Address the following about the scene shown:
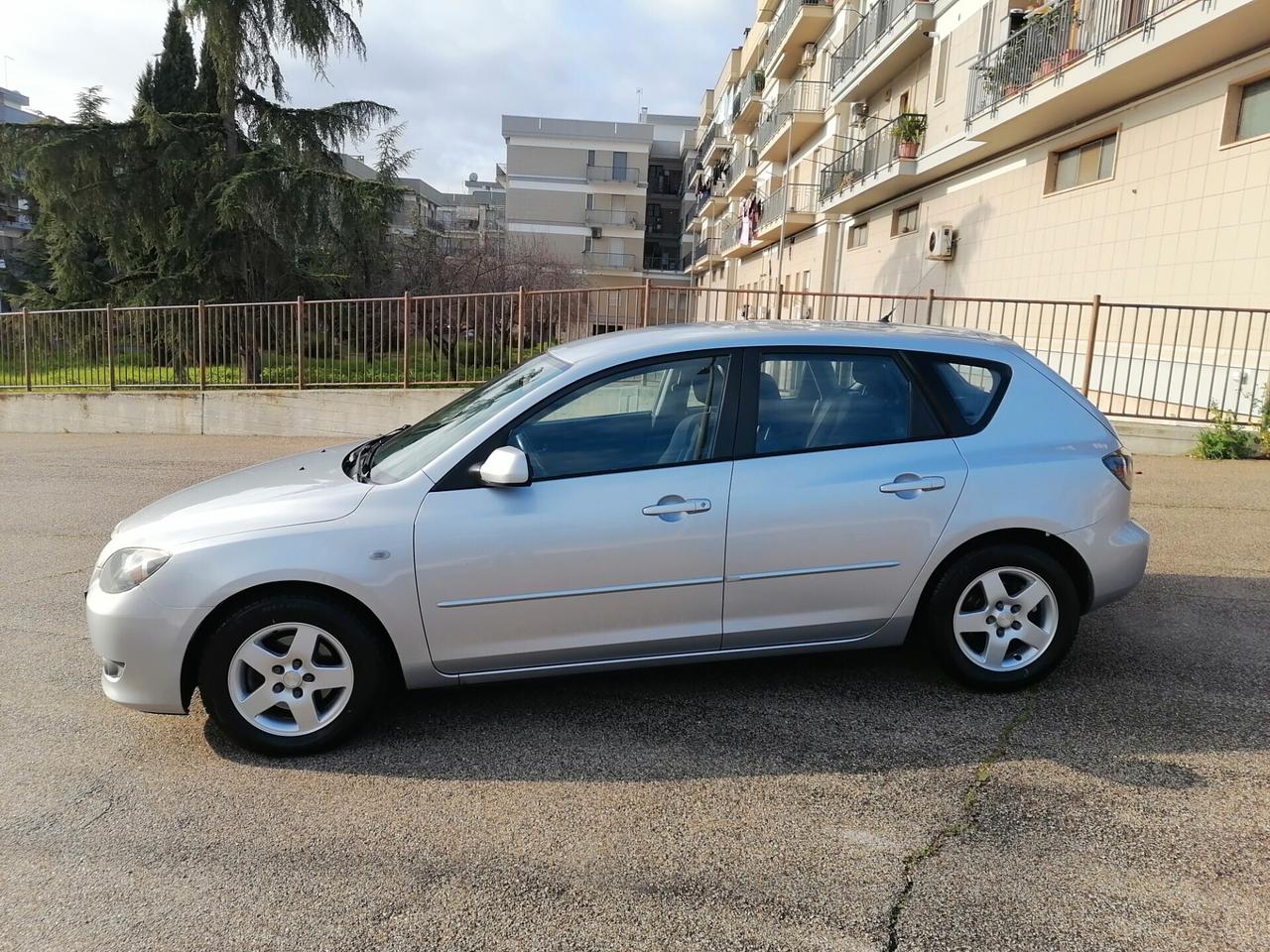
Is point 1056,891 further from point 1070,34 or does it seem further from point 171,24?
point 171,24

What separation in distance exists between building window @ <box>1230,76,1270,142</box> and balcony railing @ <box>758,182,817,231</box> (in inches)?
742

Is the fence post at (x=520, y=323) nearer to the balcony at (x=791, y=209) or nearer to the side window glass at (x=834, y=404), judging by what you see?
the side window glass at (x=834, y=404)

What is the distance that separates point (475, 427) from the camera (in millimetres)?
3531

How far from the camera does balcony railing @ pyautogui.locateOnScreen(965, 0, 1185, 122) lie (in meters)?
13.1

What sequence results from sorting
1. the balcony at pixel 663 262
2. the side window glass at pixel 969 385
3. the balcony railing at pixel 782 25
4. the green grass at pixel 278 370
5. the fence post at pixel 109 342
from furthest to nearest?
the balcony at pixel 663 262, the balcony railing at pixel 782 25, the fence post at pixel 109 342, the green grass at pixel 278 370, the side window glass at pixel 969 385

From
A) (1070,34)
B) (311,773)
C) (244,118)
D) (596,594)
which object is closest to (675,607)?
(596,594)

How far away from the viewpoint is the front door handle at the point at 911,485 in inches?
141

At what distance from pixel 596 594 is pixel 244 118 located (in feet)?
64.7

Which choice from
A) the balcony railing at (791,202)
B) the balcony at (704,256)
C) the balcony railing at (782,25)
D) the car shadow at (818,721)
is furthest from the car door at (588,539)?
the balcony at (704,256)

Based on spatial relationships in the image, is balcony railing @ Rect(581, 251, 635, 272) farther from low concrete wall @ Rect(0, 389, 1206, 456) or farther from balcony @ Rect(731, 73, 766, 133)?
low concrete wall @ Rect(0, 389, 1206, 456)

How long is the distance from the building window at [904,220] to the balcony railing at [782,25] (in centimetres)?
1170

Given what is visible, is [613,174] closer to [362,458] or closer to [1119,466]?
[362,458]

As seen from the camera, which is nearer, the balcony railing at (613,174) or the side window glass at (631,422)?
the side window glass at (631,422)

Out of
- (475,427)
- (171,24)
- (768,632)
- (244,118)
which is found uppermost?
(171,24)
